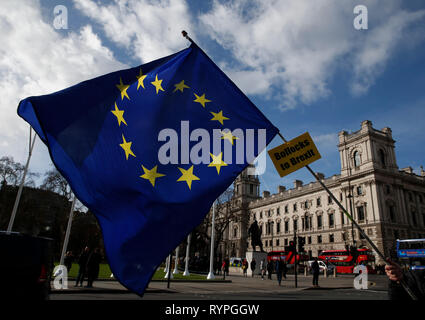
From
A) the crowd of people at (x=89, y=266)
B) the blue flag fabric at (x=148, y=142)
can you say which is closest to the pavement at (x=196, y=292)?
the crowd of people at (x=89, y=266)

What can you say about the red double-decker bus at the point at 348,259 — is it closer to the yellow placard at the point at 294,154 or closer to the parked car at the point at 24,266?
the yellow placard at the point at 294,154

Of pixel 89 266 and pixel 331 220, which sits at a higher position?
pixel 331 220

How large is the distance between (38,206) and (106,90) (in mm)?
49364

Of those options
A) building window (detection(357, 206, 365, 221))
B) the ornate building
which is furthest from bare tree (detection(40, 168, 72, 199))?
building window (detection(357, 206, 365, 221))

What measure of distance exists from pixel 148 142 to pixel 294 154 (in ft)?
7.08

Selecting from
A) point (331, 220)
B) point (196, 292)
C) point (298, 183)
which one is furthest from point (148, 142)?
point (298, 183)

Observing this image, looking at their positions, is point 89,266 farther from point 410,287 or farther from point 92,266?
point 410,287

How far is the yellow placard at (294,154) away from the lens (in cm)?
427

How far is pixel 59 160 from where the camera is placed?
4625 millimetres

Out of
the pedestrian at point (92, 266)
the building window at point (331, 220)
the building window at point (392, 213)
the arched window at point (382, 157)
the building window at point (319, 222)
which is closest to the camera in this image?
the pedestrian at point (92, 266)

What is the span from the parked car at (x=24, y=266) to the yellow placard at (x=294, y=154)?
3.09 metres

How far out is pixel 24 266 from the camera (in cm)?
323
